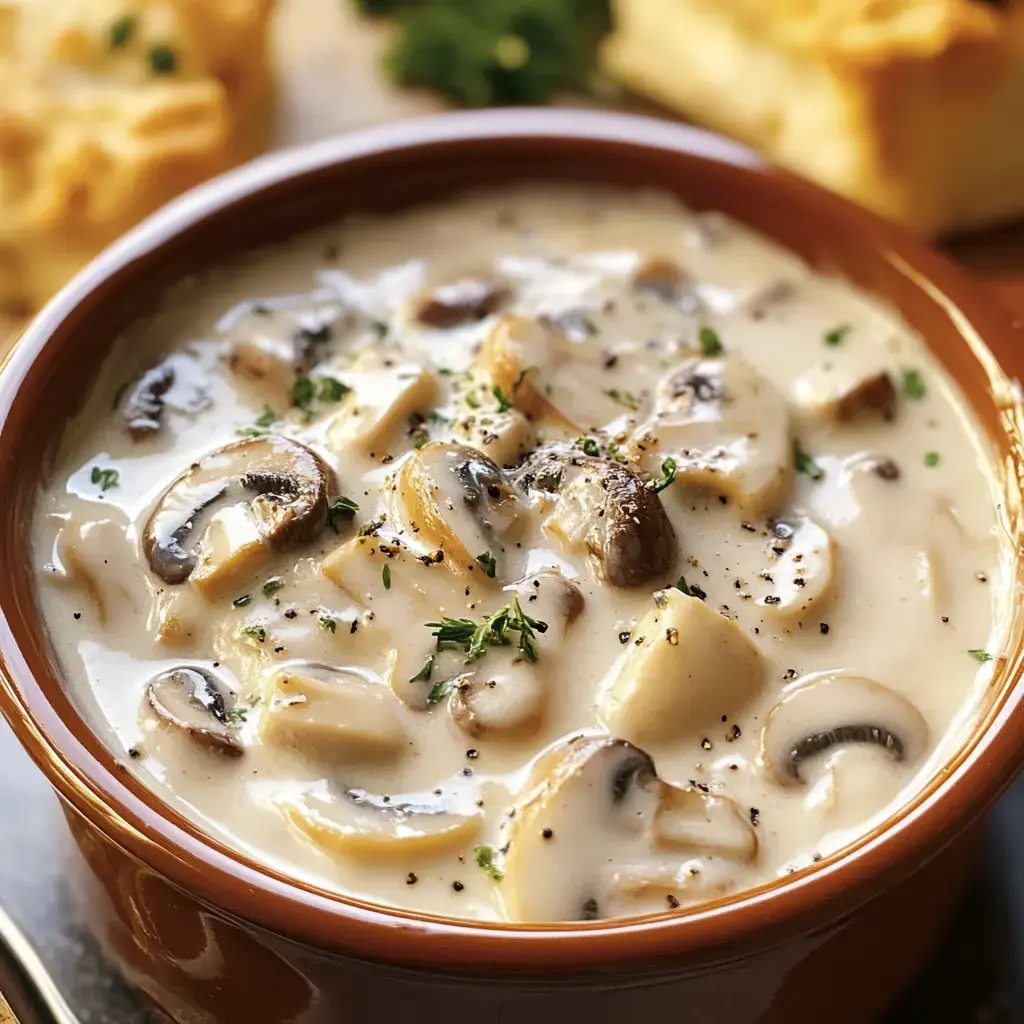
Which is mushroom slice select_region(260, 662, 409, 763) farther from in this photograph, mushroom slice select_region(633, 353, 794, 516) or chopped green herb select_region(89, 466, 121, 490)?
mushroom slice select_region(633, 353, 794, 516)

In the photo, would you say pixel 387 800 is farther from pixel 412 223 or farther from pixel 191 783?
pixel 412 223

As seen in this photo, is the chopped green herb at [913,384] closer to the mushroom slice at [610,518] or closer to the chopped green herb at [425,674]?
the mushroom slice at [610,518]

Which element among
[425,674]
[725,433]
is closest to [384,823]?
[425,674]

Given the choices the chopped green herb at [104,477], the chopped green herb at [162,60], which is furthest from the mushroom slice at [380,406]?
the chopped green herb at [162,60]

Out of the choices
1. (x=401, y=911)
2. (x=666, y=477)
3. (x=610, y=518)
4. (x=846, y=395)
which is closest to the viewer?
(x=401, y=911)

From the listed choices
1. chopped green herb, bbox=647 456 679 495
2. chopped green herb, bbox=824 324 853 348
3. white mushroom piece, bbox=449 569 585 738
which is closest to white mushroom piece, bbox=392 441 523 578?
white mushroom piece, bbox=449 569 585 738

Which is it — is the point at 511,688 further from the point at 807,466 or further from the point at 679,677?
the point at 807,466
